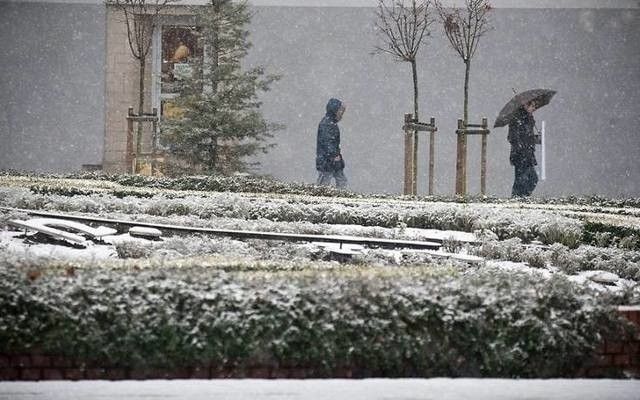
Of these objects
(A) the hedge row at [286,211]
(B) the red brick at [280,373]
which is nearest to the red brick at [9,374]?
(B) the red brick at [280,373]

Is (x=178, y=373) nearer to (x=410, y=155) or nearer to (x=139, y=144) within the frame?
(x=410, y=155)

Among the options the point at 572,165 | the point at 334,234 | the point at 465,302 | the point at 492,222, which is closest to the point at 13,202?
the point at 334,234

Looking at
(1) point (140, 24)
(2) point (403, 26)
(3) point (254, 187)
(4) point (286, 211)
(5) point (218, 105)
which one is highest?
(2) point (403, 26)

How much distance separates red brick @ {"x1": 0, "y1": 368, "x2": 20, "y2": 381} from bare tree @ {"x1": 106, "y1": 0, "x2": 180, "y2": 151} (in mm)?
13209

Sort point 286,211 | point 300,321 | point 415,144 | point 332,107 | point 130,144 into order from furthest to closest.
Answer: point 332,107 < point 130,144 < point 415,144 < point 286,211 < point 300,321

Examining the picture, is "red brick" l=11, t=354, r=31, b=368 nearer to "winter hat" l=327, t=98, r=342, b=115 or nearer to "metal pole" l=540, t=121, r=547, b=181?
"winter hat" l=327, t=98, r=342, b=115

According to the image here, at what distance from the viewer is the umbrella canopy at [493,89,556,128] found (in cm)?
1875

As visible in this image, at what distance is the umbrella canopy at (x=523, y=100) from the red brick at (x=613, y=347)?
1215cm

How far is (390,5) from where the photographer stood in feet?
69.8

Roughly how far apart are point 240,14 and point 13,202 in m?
7.56

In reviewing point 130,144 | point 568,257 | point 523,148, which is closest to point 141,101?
point 130,144

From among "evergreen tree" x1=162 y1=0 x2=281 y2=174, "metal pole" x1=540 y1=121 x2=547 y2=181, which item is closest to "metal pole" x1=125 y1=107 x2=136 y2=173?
"evergreen tree" x1=162 y1=0 x2=281 y2=174

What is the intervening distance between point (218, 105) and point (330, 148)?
2.19m

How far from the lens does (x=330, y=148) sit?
19.8m
